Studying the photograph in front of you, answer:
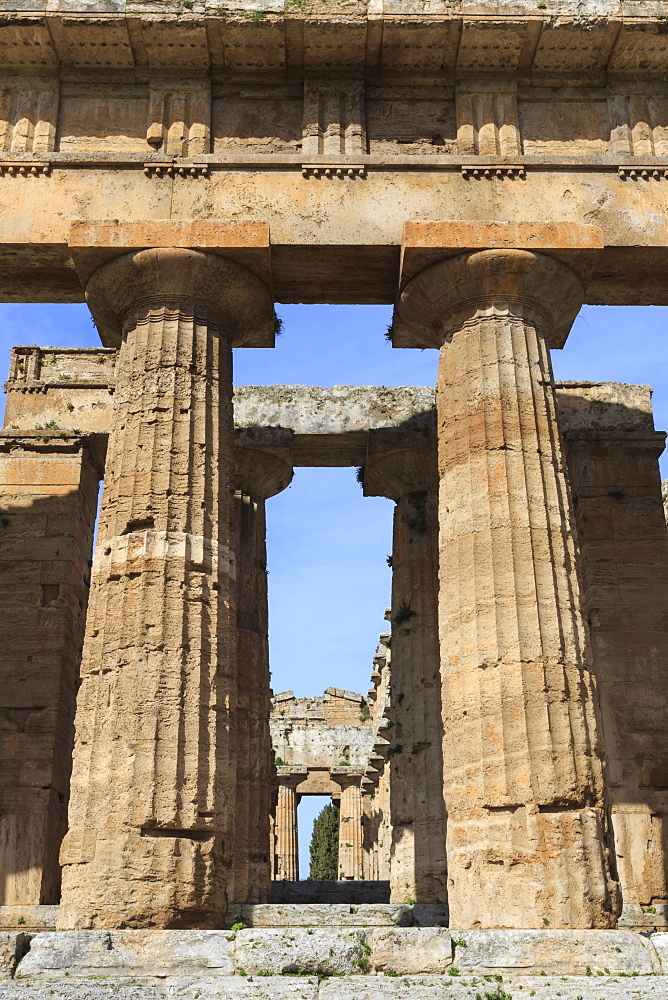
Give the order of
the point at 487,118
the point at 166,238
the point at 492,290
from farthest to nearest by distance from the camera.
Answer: the point at 487,118, the point at 492,290, the point at 166,238

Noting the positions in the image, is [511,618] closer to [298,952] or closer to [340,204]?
[298,952]

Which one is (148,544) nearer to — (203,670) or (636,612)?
(203,670)

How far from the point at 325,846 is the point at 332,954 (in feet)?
110

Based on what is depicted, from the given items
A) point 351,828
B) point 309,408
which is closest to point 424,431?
point 309,408

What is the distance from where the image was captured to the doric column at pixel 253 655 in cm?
2005

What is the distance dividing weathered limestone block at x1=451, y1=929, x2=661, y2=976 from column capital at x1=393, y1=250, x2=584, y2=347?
24.7 feet

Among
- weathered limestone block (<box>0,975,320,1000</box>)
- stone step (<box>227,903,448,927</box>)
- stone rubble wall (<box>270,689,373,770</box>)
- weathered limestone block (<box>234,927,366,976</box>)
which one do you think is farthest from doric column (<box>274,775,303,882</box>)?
weathered limestone block (<box>0,975,320,1000</box>)

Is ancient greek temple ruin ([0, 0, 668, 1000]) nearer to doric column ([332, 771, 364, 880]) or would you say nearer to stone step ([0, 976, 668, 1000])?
stone step ([0, 976, 668, 1000])

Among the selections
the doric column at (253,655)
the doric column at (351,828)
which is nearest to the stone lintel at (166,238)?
the doric column at (253,655)

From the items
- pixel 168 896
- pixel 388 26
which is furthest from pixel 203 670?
pixel 388 26

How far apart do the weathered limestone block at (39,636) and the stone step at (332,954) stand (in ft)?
20.2

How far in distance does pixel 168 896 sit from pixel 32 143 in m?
9.96

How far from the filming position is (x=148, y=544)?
43.6 feet

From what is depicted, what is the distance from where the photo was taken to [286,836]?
33.2 meters
